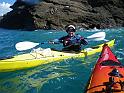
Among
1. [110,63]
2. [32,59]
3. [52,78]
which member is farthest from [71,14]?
[110,63]

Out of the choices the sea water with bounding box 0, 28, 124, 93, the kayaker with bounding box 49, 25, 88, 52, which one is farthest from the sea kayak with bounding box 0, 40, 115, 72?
the kayaker with bounding box 49, 25, 88, 52

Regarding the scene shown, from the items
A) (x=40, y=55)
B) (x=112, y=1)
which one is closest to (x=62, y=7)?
(x=112, y=1)

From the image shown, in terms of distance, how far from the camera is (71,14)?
179 feet

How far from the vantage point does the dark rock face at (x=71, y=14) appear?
175ft

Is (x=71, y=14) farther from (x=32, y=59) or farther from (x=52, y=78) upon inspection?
(x=52, y=78)

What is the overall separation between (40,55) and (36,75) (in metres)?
1.37

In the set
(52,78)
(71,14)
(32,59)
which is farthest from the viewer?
(71,14)

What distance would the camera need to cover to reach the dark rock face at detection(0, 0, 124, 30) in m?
53.2

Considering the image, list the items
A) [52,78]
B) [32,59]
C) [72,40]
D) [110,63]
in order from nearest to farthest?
[110,63] < [52,78] < [32,59] < [72,40]

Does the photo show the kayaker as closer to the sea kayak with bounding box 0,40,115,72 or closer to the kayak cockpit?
the sea kayak with bounding box 0,40,115,72

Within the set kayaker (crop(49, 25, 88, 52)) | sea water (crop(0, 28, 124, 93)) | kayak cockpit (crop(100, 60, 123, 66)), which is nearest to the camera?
kayak cockpit (crop(100, 60, 123, 66))

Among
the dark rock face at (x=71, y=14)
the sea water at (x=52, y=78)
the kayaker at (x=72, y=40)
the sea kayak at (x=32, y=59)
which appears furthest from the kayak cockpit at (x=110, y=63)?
the dark rock face at (x=71, y=14)

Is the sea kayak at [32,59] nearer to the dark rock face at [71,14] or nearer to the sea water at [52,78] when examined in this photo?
the sea water at [52,78]

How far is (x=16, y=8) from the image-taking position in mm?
64812
